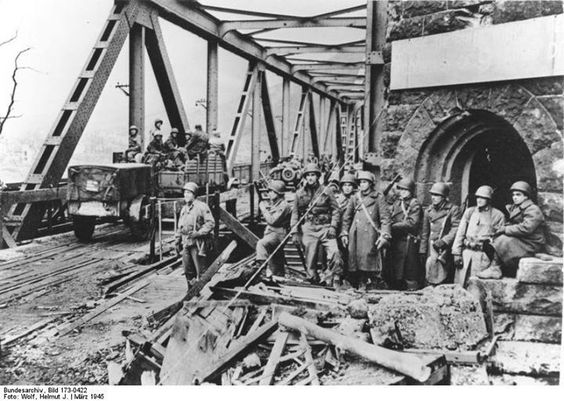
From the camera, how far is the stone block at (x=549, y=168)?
4902mm

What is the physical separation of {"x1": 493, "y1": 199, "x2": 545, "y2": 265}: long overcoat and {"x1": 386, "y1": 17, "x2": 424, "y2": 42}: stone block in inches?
90.8

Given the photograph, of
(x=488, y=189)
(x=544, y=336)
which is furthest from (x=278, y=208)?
(x=544, y=336)

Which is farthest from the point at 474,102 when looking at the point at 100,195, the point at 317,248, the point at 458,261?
the point at 100,195

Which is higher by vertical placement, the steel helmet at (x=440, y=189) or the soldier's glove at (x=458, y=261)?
the steel helmet at (x=440, y=189)

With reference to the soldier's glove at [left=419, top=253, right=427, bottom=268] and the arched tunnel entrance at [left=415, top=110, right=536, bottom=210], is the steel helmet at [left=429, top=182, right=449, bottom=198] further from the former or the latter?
the soldier's glove at [left=419, top=253, right=427, bottom=268]

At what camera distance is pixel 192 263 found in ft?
24.4

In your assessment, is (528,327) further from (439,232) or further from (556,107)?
(556,107)

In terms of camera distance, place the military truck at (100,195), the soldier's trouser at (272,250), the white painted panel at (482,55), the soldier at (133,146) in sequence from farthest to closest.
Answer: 1. the soldier at (133,146)
2. the military truck at (100,195)
3. the soldier's trouser at (272,250)
4. the white painted panel at (482,55)

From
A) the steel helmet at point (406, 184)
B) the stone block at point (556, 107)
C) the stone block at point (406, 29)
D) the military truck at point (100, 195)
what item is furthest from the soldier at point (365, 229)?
the military truck at point (100, 195)

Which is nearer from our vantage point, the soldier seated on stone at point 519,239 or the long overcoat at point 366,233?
the soldier seated on stone at point 519,239

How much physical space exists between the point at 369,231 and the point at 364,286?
0.72m

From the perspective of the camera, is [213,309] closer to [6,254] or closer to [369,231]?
[369,231]

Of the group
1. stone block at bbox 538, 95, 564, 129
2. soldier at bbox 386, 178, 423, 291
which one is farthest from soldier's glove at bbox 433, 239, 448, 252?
stone block at bbox 538, 95, 564, 129

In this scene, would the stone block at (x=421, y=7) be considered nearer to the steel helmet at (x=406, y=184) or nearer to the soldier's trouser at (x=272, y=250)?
the steel helmet at (x=406, y=184)
